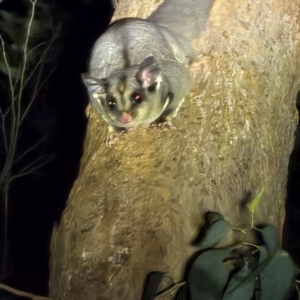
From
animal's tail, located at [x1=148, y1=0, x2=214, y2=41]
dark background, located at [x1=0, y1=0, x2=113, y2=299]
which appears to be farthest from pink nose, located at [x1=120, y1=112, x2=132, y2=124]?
dark background, located at [x1=0, y1=0, x2=113, y2=299]

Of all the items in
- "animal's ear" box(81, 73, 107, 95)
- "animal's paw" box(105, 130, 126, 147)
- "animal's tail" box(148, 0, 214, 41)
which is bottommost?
"animal's paw" box(105, 130, 126, 147)

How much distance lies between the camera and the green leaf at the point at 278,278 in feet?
4.22

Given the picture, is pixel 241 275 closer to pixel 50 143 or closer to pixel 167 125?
pixel 167 125

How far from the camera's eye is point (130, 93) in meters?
1.79

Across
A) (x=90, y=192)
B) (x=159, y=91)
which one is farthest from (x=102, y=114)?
(x=90, y=192)

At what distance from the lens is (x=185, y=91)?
1.83 m

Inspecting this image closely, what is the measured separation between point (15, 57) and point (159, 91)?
98cm

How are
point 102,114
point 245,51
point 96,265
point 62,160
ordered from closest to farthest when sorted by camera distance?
point 96,265
point 245,51
point 102,114
point 62,160

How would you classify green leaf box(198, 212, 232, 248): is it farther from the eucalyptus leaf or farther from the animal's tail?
the animal's tail

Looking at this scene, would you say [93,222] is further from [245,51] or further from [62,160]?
[62,160]

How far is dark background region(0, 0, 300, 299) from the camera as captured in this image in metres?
2.47

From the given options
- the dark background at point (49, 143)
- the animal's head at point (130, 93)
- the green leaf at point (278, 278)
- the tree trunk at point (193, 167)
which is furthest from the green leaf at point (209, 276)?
the dark background at point (49, 143)

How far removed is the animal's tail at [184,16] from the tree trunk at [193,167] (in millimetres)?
70

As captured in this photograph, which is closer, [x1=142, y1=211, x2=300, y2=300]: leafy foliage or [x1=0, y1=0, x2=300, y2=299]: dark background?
[x1=142, y1=211, x2=300, y2=300]: leafy foliage
